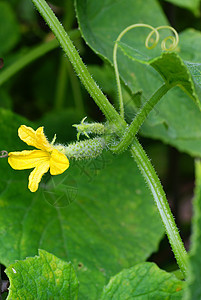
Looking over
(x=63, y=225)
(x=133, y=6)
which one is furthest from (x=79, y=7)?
(x=63, y=225)

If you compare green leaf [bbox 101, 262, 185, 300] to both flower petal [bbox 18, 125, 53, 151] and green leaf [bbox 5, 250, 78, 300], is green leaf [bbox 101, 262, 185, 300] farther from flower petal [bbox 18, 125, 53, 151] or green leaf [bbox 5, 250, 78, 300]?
flower petal [bbox 18, 125, 53, 151]

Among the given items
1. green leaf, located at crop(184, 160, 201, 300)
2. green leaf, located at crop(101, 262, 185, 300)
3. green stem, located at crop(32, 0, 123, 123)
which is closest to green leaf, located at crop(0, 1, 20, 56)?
green stem, located at crop(32, 0, 123, 123)

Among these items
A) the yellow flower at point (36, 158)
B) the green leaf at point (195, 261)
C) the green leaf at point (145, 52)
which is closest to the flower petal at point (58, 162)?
the yellow flower at point (36, 158)

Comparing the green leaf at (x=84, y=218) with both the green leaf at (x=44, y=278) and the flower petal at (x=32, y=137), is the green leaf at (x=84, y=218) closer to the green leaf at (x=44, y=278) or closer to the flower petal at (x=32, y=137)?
the green leaf at (x=44, y=278)

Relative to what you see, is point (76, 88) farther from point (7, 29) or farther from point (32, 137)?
point (32, 137)

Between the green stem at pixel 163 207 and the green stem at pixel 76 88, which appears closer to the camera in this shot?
the green stem at pixel 163 207
